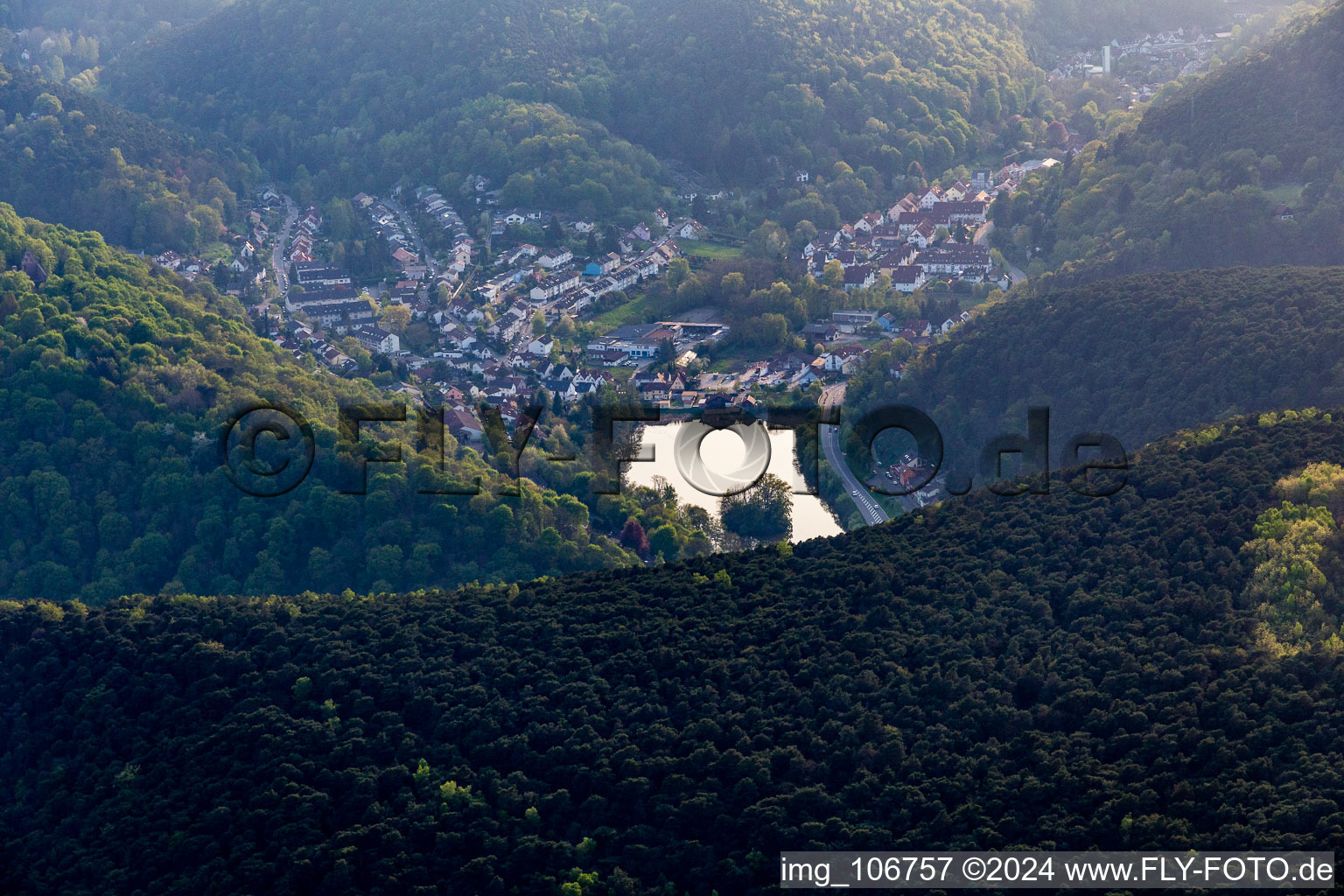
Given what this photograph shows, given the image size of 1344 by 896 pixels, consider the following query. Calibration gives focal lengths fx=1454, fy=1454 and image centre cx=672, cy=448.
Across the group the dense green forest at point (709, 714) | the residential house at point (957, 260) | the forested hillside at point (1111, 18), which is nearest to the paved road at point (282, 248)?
the residential house at point (957, 260)

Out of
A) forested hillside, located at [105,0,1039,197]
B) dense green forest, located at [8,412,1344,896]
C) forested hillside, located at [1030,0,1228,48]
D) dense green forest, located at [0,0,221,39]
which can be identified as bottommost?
dense green forest, located at [8,412,1344,896]

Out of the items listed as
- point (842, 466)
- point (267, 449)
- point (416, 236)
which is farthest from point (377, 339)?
point (842, 466)

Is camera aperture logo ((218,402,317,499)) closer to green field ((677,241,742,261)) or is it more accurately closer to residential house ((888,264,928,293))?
residential house ((888,264,928,293))

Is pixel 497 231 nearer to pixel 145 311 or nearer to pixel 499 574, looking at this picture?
pixel 145 311

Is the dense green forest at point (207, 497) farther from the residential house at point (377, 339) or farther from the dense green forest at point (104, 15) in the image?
the dense green forest at point (104, 15)

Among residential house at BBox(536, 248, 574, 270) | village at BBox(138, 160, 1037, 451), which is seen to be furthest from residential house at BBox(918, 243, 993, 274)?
residential house at BBox(536, 248, 574, 270)

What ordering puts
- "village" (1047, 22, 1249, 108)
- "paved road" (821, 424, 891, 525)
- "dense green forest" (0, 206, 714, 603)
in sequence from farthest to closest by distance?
"village" (1047, 22, 1249, 108) < "paved road" (821, 424, 891, 525) < "dense green forest" (0, 206, 714, 603)

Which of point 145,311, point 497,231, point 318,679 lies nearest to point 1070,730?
point 318,679

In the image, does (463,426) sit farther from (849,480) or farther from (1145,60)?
(1145,60)
